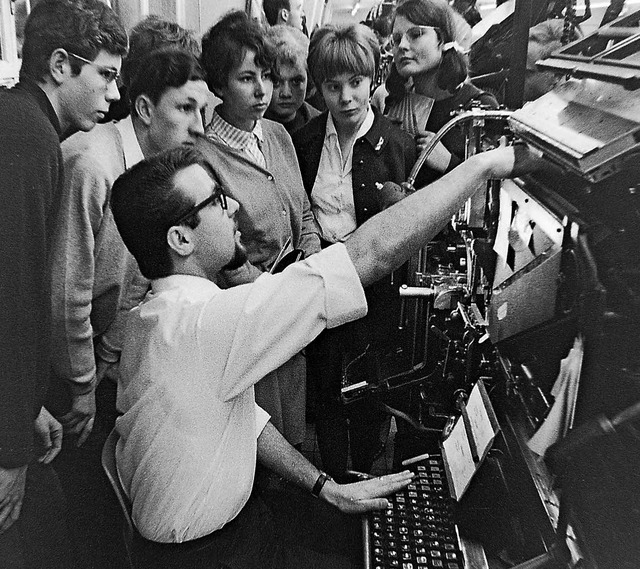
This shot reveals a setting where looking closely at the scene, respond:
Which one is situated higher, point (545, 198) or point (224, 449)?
point (545, 198)

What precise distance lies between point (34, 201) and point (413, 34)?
75cm

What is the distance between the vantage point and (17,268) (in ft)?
2.76

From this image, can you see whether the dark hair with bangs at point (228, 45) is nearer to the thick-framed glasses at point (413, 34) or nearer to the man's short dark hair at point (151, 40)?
the man's short dark hair at point (151, 40)

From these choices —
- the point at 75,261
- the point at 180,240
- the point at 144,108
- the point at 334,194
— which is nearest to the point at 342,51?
the point at 334,194

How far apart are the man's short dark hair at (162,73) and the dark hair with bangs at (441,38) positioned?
0.37m

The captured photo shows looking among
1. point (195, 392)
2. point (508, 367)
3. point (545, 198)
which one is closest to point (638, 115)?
point (545, 198)

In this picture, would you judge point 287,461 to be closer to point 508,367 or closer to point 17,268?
point 508,367

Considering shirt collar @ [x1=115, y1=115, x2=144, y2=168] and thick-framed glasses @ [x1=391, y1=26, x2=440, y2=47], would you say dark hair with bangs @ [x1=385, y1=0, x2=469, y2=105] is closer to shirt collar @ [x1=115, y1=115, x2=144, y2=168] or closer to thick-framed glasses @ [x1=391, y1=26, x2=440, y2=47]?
thick-framed glasses @ [x1=391, y1=26, x2=440, y2=47]

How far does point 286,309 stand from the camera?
0.82 metres

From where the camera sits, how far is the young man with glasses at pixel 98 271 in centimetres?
94

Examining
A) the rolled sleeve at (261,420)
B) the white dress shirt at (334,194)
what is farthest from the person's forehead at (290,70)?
the rolled sleeve at (261,420)

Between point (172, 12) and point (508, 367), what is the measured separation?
827mm

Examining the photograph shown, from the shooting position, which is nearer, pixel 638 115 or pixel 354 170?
pixel 638 115

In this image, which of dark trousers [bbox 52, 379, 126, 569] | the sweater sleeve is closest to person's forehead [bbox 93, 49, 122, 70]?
the sweater sleeve
